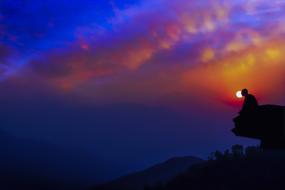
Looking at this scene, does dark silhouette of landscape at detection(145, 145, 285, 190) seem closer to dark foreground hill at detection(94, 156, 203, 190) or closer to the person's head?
the person's head

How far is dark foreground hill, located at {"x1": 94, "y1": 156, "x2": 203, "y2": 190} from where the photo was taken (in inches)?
5802

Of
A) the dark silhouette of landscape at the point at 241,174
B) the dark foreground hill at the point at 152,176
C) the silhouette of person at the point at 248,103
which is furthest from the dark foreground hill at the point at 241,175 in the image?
the dark foreground hill at the point at 152,176

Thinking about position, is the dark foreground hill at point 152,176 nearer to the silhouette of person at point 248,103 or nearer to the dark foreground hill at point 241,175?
the dark foreground hill at point 241,175

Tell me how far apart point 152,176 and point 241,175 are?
5393 inches

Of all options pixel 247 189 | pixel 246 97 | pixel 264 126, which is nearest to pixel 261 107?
pixel 264 126

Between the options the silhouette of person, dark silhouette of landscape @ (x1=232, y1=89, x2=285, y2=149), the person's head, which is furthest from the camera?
the person's head

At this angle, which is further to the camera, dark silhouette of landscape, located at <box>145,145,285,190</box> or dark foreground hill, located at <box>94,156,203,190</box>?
dark foreground hill, located at <box>94,156,203,190</box>

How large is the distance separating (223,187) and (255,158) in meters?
5.24

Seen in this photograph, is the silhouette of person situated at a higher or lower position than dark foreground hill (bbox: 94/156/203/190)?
lower

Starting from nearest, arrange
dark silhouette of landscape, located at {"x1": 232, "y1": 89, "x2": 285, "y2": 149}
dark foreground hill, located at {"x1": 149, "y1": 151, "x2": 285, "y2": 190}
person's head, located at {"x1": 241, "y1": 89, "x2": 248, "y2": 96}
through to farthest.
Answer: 1. dark silhouette of landscape, located at {"x1": 232, "y1": 89, "x2": 285, "y2": 149}
2. person's head, located at {"x1": 241, "y1": 89, "x2": 248, "y2": 96}
3. dark foreground hill, located at {"x1": 149, "y1": 151, "x2": 285, "y2": 190}

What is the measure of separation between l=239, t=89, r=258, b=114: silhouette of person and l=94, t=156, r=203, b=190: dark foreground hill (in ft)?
420

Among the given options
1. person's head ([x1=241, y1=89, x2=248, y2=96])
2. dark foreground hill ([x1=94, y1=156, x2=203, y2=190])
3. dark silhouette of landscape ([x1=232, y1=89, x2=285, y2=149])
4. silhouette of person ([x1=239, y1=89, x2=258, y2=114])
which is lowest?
dark silhouette of landscape ([x1=232, y1=89, x2=285, y2=149])

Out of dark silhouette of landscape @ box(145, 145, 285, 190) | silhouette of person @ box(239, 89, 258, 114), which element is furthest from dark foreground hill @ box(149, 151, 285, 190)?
silhouette of person @ box(239, 89, 258, 114)

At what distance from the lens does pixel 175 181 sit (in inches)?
1868
